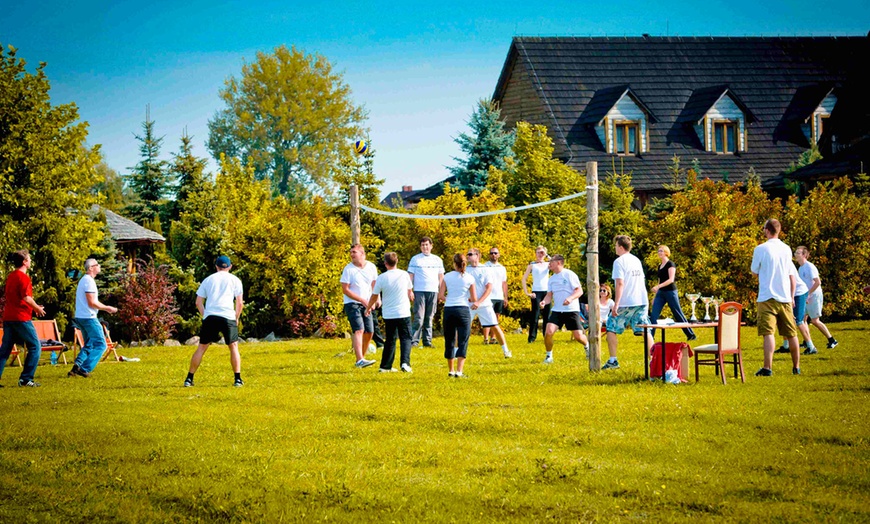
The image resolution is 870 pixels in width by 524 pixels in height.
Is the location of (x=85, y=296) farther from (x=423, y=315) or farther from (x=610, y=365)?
(x=610, y=365)

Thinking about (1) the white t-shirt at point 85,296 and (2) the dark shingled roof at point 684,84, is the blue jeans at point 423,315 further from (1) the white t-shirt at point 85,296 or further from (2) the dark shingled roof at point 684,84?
(2) the dark shingled roof at point 684,84

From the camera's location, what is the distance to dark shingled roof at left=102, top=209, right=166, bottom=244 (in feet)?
117

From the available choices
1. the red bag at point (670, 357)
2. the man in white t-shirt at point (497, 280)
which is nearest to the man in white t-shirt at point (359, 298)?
the man in white t-shirt at point (497, 280)

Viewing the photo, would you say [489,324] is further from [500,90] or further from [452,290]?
[500,90]

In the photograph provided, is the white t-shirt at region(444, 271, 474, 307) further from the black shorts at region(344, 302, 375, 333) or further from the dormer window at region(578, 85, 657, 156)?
the dormer window at region(578, 85, 657, 156)

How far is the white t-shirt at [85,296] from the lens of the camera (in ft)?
58.9

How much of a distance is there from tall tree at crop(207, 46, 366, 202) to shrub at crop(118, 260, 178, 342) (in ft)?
114

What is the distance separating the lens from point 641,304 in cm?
1631

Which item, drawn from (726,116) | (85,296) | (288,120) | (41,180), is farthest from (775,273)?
(288,120)

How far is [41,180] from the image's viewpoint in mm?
28172

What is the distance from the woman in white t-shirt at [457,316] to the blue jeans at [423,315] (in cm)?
479

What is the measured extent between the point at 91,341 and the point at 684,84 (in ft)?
110

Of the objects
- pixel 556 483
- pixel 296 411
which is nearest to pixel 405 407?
pixel 296 411

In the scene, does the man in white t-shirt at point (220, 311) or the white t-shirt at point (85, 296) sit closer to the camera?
the man in white t-shirt at point (220, 311)
